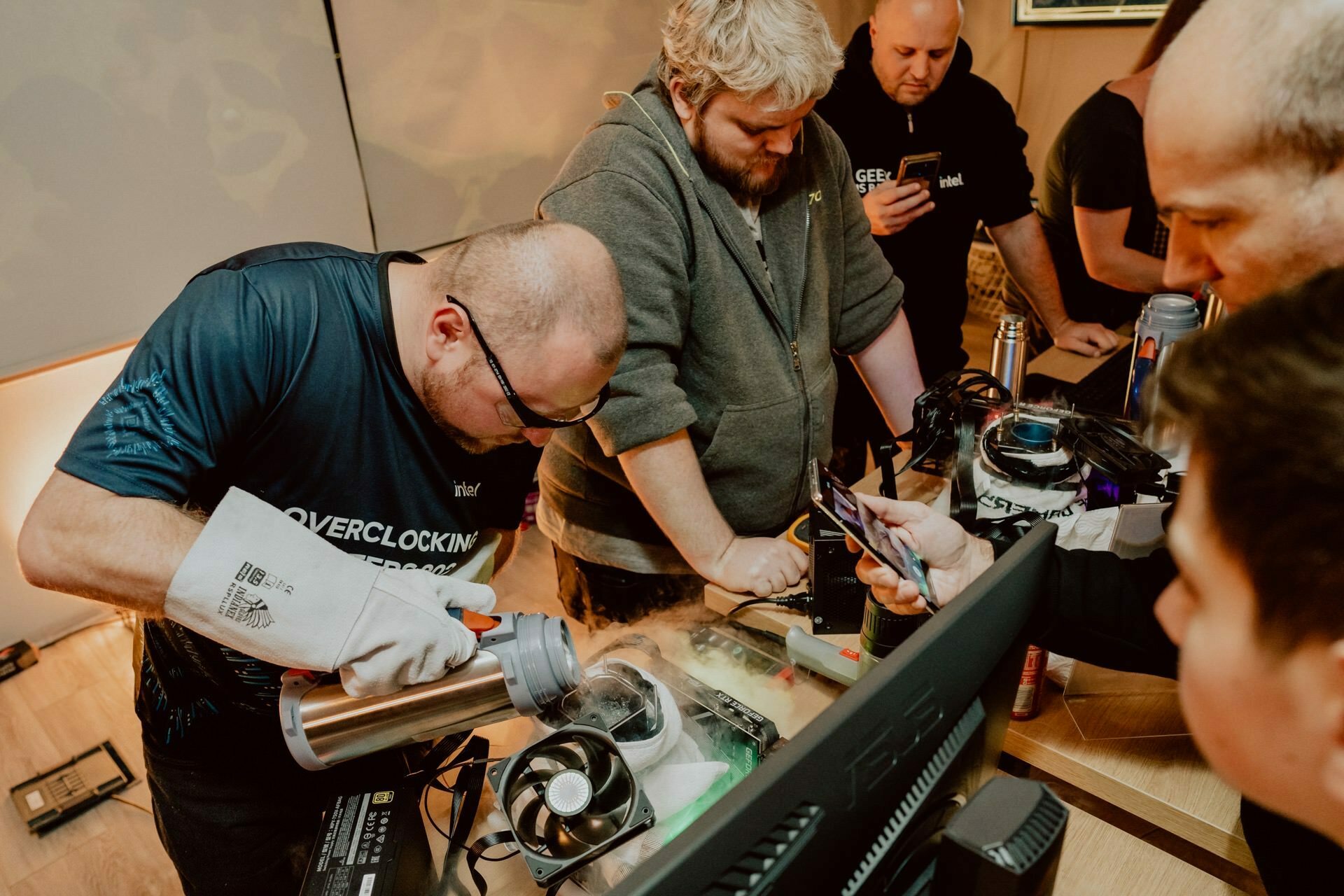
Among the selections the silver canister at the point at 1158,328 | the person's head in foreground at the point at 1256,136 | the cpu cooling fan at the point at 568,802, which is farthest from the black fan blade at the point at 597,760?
the silver canister at the point at 1158,328

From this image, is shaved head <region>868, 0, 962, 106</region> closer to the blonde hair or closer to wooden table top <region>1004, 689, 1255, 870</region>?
the blonde hair

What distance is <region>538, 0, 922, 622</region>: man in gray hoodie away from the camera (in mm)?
1316

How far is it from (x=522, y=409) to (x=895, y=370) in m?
0.97

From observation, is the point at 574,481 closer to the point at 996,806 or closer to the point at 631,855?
the point at 631,855

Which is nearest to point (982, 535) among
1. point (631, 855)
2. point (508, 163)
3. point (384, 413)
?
point (631, 855)

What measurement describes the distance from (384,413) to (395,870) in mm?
560

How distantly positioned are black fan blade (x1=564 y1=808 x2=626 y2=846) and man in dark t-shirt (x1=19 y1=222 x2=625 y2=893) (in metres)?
0.22

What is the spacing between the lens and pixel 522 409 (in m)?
1.13

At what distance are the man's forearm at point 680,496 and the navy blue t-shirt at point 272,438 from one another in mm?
243

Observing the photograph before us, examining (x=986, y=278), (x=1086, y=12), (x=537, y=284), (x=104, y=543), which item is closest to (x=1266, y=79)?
(x=537, y=284)

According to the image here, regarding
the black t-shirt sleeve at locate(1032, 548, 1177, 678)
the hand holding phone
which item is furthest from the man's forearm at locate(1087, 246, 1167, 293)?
the black t-shirt sleeve at locate(1032, 548, 1177, 678)

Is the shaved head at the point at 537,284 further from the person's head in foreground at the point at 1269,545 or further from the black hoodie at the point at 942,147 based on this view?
the black hoodie at the point at 942,147

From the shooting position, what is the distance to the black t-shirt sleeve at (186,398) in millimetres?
946

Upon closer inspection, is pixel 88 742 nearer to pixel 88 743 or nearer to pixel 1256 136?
pixel 88 743
